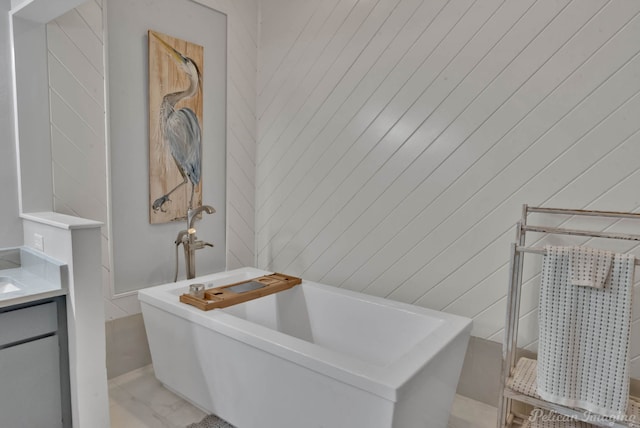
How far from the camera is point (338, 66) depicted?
9.07ft

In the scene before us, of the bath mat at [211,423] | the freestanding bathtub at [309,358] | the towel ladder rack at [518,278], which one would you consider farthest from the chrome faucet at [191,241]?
the towel ladder rack at [518,278]

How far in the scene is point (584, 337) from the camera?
161 centimetres

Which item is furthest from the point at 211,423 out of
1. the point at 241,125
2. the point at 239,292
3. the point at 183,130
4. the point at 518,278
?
the point at 241,125

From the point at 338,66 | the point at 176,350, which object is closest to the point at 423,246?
the point at 338,66

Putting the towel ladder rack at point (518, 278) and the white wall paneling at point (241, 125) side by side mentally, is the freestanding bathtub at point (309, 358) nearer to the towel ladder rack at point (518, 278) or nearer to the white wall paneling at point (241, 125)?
the towel ladder rack at point (518, 278)

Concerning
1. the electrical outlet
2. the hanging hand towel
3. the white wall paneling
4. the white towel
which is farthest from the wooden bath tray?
the hanging hand towel

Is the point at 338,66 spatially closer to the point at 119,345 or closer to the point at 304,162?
the point at 304,162

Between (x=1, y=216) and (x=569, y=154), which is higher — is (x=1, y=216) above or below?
below

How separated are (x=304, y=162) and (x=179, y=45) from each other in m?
1.14

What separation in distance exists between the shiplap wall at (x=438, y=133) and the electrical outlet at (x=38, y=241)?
5.28 feet

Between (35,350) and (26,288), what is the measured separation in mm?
268

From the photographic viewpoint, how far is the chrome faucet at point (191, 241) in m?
2.67

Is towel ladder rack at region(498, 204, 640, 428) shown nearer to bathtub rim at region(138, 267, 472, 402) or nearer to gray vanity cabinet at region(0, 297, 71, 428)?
bathtub rim at region(138, 267, 472, 402)

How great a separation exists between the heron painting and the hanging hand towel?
231 cm
